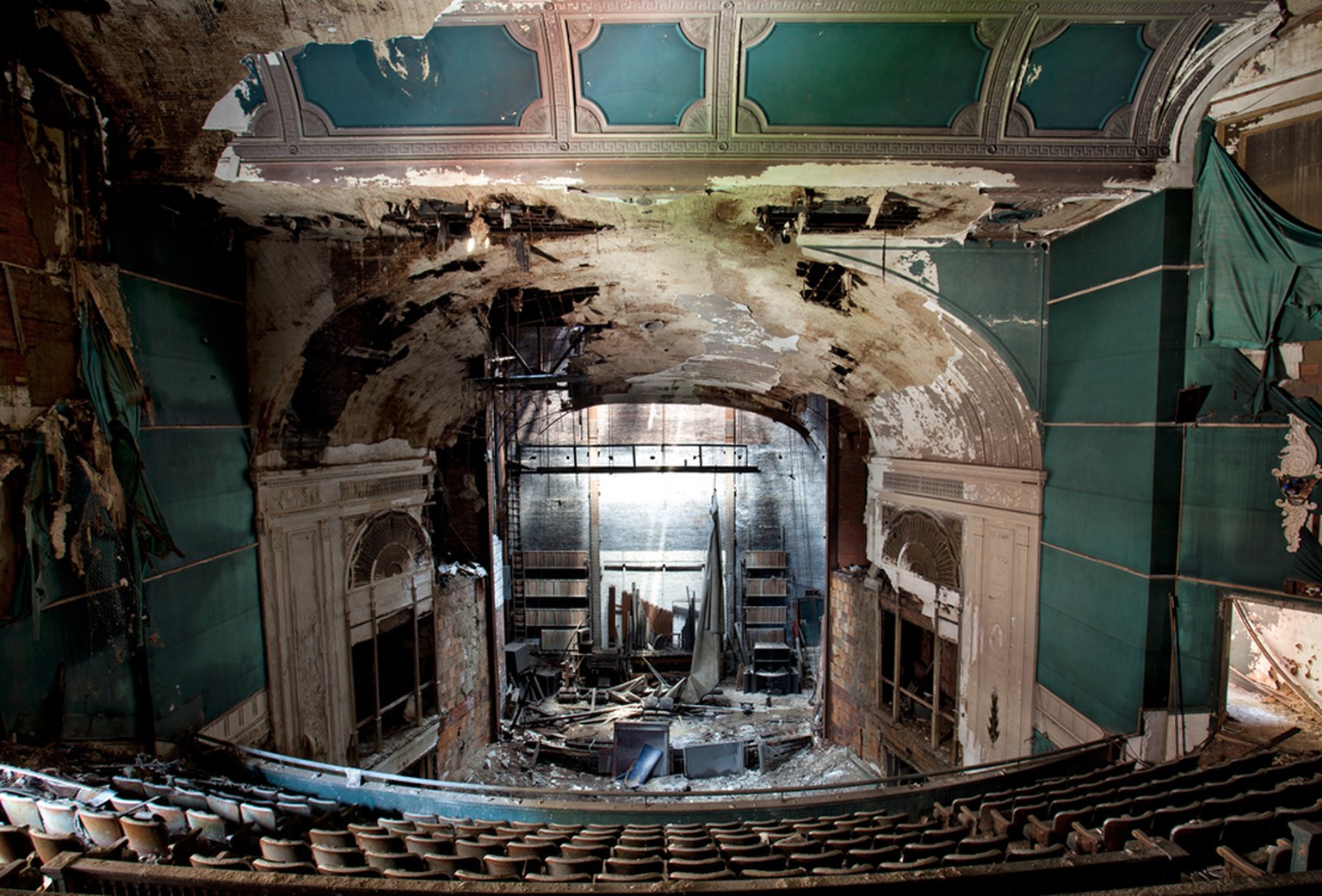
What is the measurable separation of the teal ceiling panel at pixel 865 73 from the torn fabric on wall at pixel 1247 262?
171 cm

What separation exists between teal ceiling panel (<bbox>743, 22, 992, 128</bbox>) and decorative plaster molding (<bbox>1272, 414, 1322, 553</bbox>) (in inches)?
117

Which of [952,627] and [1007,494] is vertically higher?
[1007,494]

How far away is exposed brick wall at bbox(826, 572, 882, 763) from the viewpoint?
8539 millimetres

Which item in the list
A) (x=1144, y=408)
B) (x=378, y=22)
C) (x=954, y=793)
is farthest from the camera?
(x=954, y=793)

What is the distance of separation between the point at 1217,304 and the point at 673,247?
13.3ft

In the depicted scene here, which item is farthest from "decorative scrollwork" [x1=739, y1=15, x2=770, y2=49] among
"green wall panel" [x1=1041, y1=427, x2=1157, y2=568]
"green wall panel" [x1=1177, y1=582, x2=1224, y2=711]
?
"green wall panel" [x1=1177, y1=582, x2=1224, y2=711]

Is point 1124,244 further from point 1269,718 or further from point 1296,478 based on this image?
point 1269,718

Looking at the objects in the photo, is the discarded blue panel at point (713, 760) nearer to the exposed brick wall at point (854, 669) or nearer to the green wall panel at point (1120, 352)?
the exposed brick wall at point (854, 669)

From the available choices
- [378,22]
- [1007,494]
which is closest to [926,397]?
[1007,494]

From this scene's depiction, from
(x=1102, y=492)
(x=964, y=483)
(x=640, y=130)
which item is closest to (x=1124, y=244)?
(x=1102, y=492)

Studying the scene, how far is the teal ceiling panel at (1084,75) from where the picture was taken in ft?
11.9

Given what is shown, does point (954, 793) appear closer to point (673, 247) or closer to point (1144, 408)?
point (1144, 408)

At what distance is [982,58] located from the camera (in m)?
3.74

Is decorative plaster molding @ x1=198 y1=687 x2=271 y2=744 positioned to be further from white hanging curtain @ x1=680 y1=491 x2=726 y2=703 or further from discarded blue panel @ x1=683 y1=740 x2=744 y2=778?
white hanging curtain @ x1=680 y1=491 x2=726 y2=703
